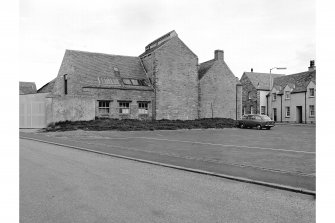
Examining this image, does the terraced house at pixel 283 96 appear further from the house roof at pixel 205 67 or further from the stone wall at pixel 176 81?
the stone wall at pixel 176 81

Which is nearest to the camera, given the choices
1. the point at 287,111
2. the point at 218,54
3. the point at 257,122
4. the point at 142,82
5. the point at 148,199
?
the point at 148,199

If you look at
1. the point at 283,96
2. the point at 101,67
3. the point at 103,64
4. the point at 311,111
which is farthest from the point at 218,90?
the point at 283,96

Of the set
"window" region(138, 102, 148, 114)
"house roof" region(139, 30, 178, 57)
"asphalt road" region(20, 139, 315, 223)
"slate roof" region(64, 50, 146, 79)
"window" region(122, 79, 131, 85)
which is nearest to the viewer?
"asphalt road" region(20, 139, 315, 223)

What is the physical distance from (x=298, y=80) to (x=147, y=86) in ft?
82.2

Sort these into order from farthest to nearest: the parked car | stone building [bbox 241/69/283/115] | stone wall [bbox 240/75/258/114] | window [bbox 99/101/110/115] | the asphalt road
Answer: stone wall [bbox 240/75/258/114] → stone building [bbox 241/69/283/115] → window [bbox 99/101/110/115] → the parked car → the asphalt road

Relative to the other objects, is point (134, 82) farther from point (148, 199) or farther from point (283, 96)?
point (148, 199)

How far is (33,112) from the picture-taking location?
3044 cm

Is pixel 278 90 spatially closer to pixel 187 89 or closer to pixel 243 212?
pixel 187 89

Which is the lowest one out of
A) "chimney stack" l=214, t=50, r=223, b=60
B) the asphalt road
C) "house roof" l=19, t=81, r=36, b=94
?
the asphalt road

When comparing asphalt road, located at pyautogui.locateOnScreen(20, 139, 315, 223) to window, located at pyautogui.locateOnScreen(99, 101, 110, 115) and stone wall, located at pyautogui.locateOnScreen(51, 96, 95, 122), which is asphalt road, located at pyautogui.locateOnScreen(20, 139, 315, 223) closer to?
stone wall, located at pyautogui.locateOnScreen(51, 96, 95, 122)

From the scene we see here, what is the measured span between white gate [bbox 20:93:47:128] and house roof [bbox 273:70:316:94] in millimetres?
34257

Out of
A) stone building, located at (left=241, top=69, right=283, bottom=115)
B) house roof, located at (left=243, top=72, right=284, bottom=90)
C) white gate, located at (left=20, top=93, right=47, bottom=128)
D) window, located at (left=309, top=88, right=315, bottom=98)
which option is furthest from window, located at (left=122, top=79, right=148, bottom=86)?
house roof, located at (left=243, top=72, right=284, bottom=90)

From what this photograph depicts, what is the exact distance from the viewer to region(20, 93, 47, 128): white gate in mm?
30172

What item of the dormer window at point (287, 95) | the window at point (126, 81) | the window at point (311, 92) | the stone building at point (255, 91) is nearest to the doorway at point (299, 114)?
the dormer window at point (287, 95)
